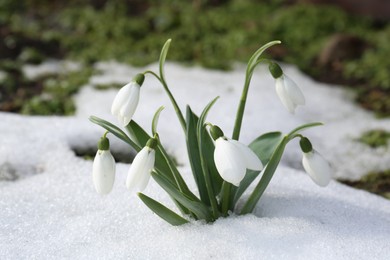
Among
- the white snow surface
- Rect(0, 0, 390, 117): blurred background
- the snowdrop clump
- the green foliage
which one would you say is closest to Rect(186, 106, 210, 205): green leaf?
the snowdrop clump

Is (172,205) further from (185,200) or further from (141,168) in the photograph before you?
(141,168)

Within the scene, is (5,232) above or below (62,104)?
above

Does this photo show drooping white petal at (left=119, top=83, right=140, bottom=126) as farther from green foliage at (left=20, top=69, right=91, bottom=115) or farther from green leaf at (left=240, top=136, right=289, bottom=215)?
green foliage at (left=20, top=69, right=91, bottom=115)

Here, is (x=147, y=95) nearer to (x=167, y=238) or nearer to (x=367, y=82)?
(x=367, y=82)

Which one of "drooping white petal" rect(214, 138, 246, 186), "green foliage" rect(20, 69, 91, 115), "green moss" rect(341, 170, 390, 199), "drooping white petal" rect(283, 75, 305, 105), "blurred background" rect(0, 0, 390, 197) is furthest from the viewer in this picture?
"blurred background" rect(0, 0, 390, 197)

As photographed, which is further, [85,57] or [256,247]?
[85,57]

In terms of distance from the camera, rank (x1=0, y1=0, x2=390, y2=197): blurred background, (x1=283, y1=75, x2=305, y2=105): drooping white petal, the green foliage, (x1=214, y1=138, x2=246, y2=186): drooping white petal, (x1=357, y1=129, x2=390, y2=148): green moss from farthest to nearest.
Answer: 1. (x1=0, y1=0, x2=390, y2=197): blurred background
2. the green foliage
3. (x1=357, y1=129, x2=390, y2=148): green moss
4. (x1=283, y1=75, x2=305, y2=105): drooping white petal
5. (x1=214, y1=138, x2=246, y2=186): drooping white petal

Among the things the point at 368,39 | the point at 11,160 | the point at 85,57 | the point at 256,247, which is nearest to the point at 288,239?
the point at 256,247
